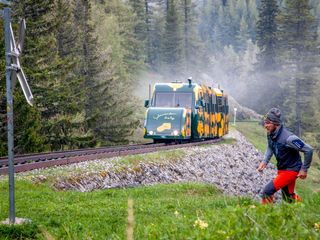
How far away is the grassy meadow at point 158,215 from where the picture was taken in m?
4.50

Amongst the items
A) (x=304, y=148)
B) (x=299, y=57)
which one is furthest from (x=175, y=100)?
(x=299, y=57)

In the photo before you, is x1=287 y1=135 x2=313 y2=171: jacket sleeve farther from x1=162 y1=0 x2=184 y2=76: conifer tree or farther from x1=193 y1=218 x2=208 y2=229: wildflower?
x1=162 y1=0 x2=184 y2=76: conifer tree

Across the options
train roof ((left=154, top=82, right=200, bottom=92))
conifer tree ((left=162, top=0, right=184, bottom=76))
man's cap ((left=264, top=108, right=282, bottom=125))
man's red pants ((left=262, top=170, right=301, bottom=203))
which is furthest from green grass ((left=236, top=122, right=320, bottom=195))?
man's cap ((left=264, top=108, right=282, bottom=125))

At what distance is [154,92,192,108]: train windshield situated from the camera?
2862 cm

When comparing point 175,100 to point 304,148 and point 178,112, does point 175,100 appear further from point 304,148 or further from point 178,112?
point 304,148

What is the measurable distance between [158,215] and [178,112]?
59.7 ft

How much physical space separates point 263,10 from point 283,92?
13.9 m

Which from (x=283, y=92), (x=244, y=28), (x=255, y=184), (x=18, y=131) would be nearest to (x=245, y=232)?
(x=18, y=131)

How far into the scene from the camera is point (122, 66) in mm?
53500

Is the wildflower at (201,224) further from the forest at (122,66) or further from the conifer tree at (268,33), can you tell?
the conifer tree at (268,33)

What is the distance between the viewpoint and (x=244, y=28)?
152375 mm

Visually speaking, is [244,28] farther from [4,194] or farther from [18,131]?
[4,194]

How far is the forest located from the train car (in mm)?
4456

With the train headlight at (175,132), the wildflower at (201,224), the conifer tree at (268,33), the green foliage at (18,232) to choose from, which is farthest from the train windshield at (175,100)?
the conifer tree at (268,33)
